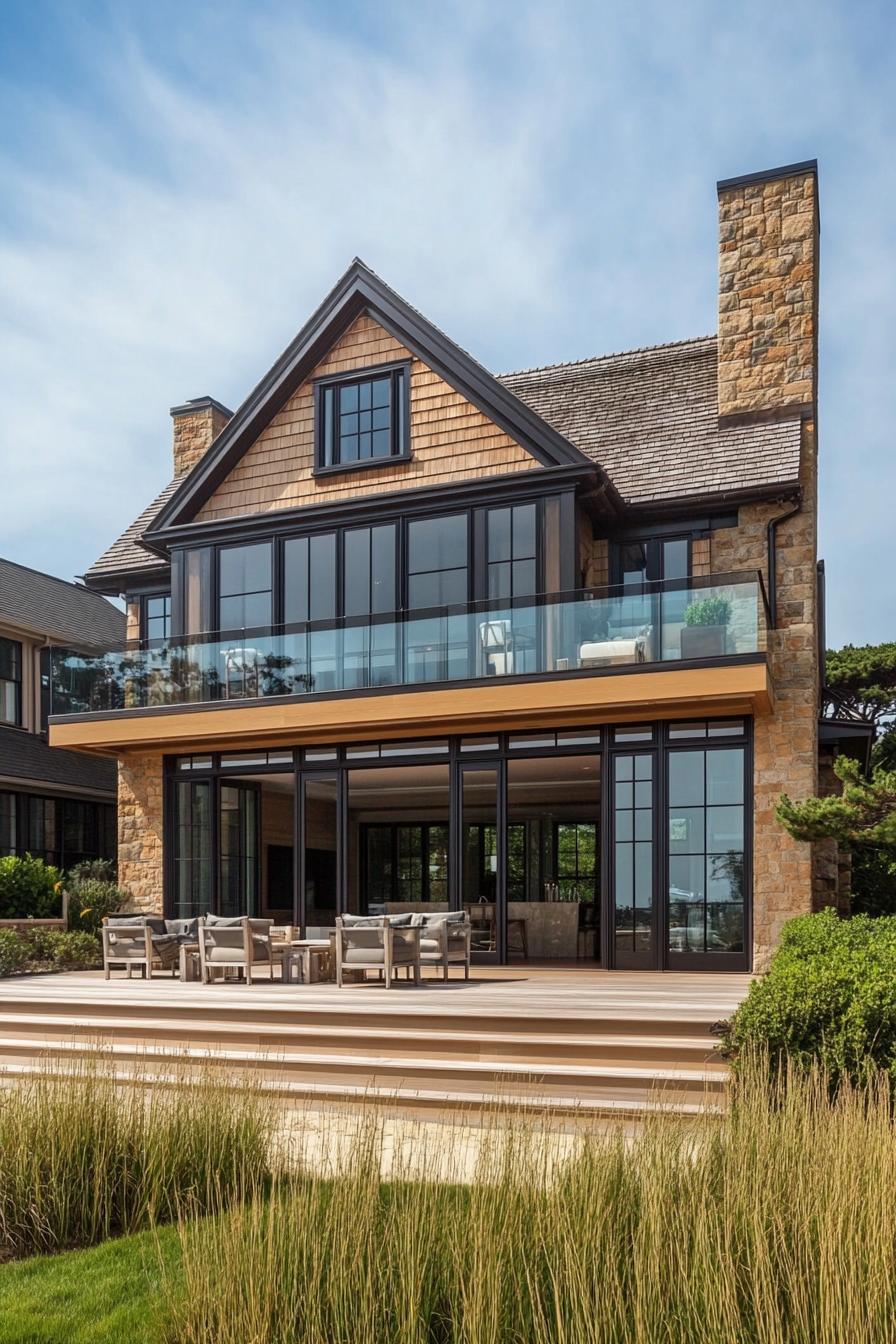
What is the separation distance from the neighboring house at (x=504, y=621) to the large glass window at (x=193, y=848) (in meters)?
0.05

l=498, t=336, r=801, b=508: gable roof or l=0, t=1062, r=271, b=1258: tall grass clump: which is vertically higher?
l=498, t=336, r=801, b=508: gable roof

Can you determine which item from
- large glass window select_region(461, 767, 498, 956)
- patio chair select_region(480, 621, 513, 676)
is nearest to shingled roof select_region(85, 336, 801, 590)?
patio chair select_region(480, 621, 513, 676)

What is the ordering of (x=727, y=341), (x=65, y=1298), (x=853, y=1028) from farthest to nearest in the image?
(x=727, y=341) → (x=853, y=1028) → (x=65, y=1298)

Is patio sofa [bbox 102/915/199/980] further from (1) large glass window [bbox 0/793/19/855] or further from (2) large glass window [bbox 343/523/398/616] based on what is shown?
(1) large glass window [bbox 0/793/19/855]

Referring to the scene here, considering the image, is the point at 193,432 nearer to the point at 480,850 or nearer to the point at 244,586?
the point at 244,586

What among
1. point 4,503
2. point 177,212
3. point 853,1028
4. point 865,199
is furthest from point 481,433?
point 4,503

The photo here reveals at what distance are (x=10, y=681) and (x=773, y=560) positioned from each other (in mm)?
14802

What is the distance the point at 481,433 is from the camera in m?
15.9

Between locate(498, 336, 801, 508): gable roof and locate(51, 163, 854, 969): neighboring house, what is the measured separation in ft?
0.16

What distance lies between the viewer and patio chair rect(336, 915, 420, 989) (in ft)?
38.6

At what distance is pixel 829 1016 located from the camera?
264 inches

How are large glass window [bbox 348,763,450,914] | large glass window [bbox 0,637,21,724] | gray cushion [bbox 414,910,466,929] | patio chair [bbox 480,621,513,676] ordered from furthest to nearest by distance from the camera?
large glass window [bbox 0,637,21,724], large glass window [bbox 348,763,450,914], patio chair [bbox 480,621,513,676], gray cushion [bbox 414,910,466,929]

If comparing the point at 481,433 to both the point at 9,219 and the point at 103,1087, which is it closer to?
the point at 9,219

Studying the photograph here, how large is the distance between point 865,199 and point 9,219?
1104 cm
